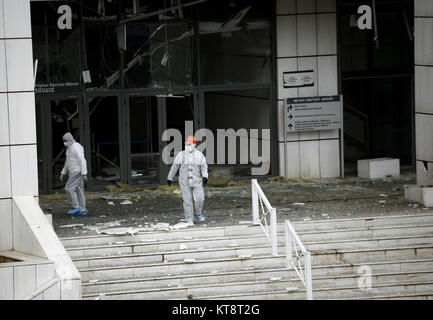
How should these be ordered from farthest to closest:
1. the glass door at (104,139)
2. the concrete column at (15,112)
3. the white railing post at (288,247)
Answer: the glass door at (104,139), the concrete column at (15,112), the white railing post at (288,247)

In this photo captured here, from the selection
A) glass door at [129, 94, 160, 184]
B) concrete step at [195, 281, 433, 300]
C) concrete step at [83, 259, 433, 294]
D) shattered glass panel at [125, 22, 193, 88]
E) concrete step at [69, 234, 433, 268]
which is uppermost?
shattered glass panel at [125, 22, 193, 88]

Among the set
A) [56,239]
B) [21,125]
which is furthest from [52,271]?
[21,125]

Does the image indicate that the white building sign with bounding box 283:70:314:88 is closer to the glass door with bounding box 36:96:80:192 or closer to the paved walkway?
the paved walkway

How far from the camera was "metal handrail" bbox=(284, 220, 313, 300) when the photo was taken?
18969 millimetres

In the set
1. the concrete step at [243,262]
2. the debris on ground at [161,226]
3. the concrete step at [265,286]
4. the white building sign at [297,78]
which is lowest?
the concrete step at [265,286]

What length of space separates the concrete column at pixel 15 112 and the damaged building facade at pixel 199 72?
17.7ft

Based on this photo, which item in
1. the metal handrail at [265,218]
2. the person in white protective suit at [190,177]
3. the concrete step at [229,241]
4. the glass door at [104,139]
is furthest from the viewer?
the glass door at [104,139]

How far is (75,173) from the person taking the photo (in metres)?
23.5

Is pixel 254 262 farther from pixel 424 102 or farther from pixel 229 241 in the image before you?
pixel 424 102

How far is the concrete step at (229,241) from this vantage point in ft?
69.1

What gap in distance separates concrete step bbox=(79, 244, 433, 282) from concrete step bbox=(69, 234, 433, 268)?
7.9 inches

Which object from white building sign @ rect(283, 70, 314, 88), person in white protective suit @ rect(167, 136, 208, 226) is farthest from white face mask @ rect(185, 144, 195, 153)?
white building sign @ rect(283, 70, 314, 88)

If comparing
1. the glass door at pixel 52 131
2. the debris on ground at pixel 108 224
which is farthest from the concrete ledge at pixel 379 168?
the debris on ground at pixel 108 224

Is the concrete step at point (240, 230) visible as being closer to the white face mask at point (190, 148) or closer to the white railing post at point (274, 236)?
the white railing post at point (274, 236)
